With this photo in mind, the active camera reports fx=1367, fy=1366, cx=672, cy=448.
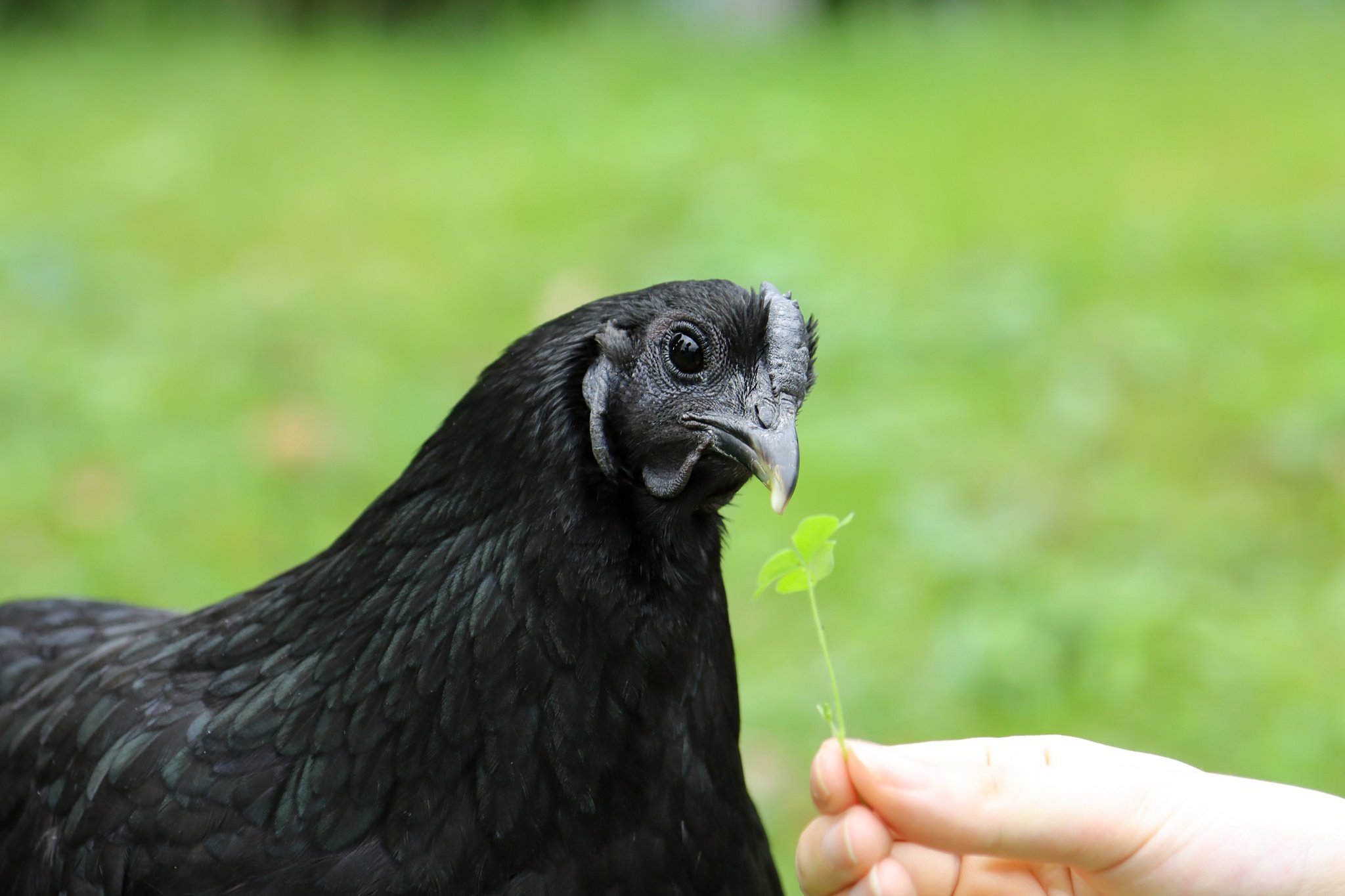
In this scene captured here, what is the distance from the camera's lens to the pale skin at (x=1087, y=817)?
1879 mm

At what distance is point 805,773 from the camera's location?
4.01 metres

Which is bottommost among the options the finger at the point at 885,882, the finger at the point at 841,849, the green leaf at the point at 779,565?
the finger at the point at 885,882

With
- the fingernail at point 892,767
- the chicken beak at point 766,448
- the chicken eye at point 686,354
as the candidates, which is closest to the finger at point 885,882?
the fingernail at point 892,767

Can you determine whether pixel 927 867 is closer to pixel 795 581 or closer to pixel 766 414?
pixel 795 581

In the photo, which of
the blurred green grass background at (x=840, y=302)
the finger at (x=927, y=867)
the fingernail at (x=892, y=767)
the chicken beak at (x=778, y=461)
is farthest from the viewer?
the blurred green grass background at (x=840, y=302)

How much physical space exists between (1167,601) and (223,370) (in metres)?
3.80

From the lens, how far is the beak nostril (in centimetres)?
190

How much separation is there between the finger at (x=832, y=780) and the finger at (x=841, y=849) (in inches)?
0.7

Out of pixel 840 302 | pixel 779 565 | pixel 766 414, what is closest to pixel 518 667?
pixel 779 565

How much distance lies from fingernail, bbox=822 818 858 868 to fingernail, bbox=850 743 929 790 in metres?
0.10

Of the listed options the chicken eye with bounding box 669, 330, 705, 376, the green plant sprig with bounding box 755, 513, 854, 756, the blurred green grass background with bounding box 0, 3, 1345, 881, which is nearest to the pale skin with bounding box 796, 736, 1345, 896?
the green plant sprig with bounding box 755, 513, 854, 756

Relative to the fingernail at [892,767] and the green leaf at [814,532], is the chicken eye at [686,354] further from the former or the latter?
the fingernail at [892,767]

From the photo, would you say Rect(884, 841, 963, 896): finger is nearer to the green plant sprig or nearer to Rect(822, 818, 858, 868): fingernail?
Rect(822, 818, 858, 868): fingernail

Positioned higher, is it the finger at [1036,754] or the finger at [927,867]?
the finger at [1036,754]
